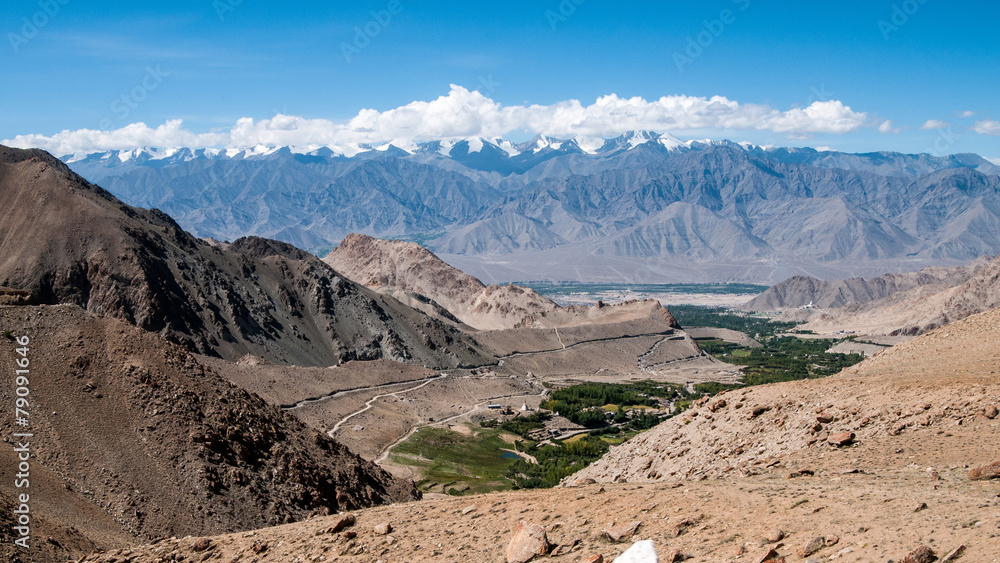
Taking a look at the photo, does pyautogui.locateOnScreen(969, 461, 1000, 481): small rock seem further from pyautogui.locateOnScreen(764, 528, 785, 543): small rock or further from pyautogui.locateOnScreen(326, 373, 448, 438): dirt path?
pyautogui.locateOnScreen(326, 373, 448, 438): dirt path

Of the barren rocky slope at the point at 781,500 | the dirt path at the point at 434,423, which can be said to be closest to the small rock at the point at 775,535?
the barren rocky slope at the point at 781,500

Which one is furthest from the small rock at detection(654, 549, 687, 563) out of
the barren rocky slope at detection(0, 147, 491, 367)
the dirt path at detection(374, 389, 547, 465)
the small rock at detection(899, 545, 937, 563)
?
the barren rocky slope at detection(0, 147, 491, 367)

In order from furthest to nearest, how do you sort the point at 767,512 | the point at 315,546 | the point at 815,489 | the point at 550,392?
1. the point at 550,392
2. the point at 315,546
3. the point at 815,489
4. the point at 767,512

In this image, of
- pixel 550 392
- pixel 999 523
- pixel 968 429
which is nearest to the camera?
pixel 999 523

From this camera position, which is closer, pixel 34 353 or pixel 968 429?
pixel 968 429

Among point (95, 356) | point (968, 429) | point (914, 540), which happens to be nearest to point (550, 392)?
point (95, 356)

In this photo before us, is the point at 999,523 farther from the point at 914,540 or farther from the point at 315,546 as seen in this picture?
the point at 315,546
